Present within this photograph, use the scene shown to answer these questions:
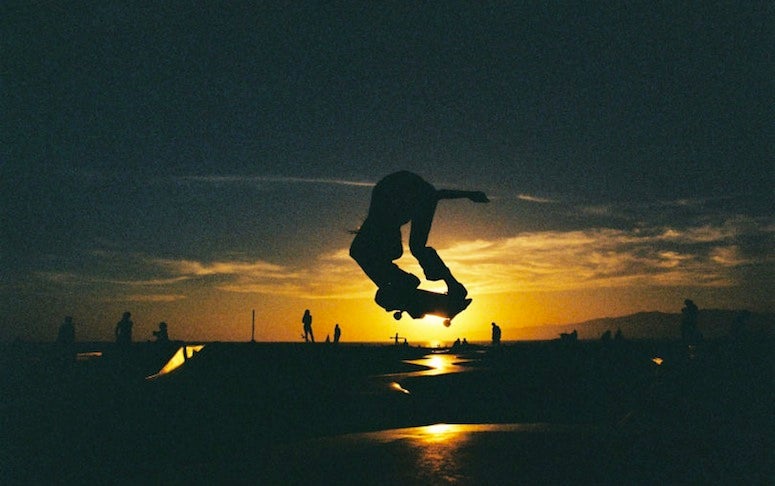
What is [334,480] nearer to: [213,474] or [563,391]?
[213,474]

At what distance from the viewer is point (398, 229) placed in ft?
20.9

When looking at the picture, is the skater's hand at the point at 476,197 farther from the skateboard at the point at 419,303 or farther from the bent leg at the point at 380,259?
the skateboard at the point at 419,303

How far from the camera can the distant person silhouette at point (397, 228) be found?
6109 millimetres

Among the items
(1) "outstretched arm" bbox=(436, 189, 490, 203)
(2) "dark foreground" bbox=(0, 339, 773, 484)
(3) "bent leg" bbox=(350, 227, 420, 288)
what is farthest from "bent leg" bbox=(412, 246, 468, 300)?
(2) "dark foreground" bbox=(0, 339, 773, 484)

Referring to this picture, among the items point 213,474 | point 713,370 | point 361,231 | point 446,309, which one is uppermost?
point 361,231

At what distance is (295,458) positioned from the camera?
21.9ft

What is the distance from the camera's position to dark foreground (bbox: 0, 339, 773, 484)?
584 cm

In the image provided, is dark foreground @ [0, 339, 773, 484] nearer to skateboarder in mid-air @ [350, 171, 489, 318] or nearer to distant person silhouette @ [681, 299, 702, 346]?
skateboarder in mid-air @ [350, 171, 489, 318]

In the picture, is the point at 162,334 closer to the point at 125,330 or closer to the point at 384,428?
the point at 125,330

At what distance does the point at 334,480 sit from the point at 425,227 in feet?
9.45

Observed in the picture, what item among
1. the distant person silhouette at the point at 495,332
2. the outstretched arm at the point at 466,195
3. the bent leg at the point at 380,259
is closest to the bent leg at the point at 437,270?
the bent leg at the point at 380,259

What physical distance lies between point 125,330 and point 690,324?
2665 centimetres

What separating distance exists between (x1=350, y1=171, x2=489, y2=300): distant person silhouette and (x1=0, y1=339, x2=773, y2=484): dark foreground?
7.05 feet

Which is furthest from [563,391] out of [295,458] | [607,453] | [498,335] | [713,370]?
[498,335]
